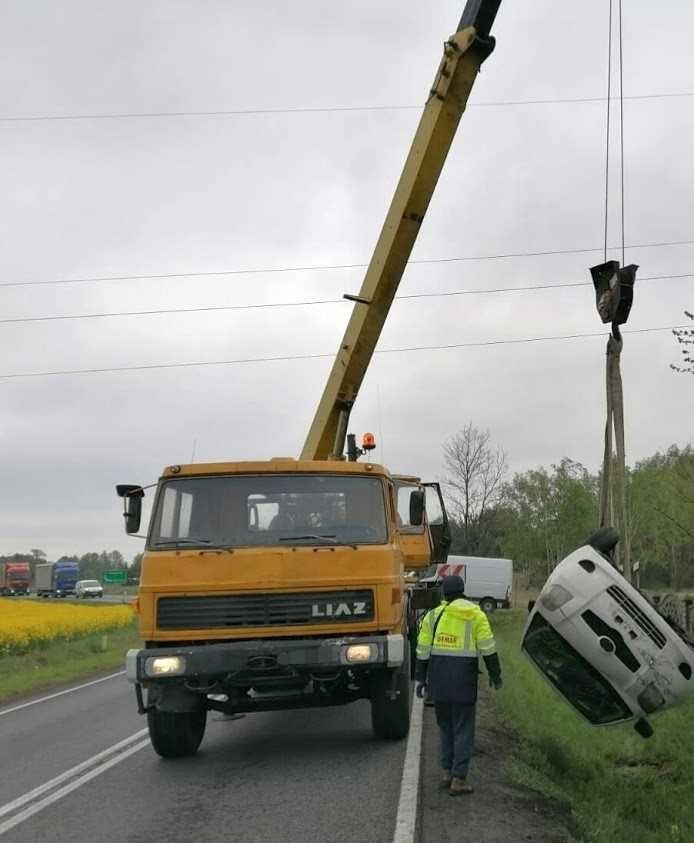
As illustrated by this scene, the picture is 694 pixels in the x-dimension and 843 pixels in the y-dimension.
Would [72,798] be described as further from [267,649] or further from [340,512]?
[340,512]

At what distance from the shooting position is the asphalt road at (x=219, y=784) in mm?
6355

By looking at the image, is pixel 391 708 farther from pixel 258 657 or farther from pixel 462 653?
pixel 462 653

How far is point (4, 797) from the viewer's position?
761cm

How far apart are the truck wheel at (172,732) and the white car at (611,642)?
11.8 feet

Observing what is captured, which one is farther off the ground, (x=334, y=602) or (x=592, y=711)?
(x=334, y=602)

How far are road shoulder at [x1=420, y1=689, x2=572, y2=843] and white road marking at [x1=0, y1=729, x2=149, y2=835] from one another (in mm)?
2760

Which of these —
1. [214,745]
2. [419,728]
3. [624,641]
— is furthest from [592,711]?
[214,745]

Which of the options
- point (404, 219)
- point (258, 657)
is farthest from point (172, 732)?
point (404, 219)

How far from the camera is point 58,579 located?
84.2 meters

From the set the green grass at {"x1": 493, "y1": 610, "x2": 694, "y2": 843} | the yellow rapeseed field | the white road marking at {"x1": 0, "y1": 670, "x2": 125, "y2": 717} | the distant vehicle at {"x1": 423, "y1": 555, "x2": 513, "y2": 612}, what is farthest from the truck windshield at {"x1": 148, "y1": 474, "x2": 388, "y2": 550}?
the distant vehicle at {"x1": 423, "y1": 555, "x2": 513, "y2": 612}

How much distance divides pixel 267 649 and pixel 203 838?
208 cm

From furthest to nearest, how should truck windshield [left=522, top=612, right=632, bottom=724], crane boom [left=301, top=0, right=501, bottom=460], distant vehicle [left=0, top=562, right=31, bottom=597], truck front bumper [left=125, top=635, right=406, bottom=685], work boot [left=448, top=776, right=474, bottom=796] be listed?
distant vehicle [left=0, top=562, right=31, bottom=597] < crane boom [left=301, top=0, right=501, bottom=460] < truck front bumper [left=125, top=635, right=406, bottom=685] < work boot [left=448, top=776, right=474, bottom=796] < truck windshield [left=522, top=612, right=632, bottom=724]

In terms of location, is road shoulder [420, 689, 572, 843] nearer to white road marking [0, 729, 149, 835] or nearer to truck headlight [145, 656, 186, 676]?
truck headlight [145, 656, 186, 676]

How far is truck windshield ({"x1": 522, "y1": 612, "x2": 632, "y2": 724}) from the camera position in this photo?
6.73 meters
